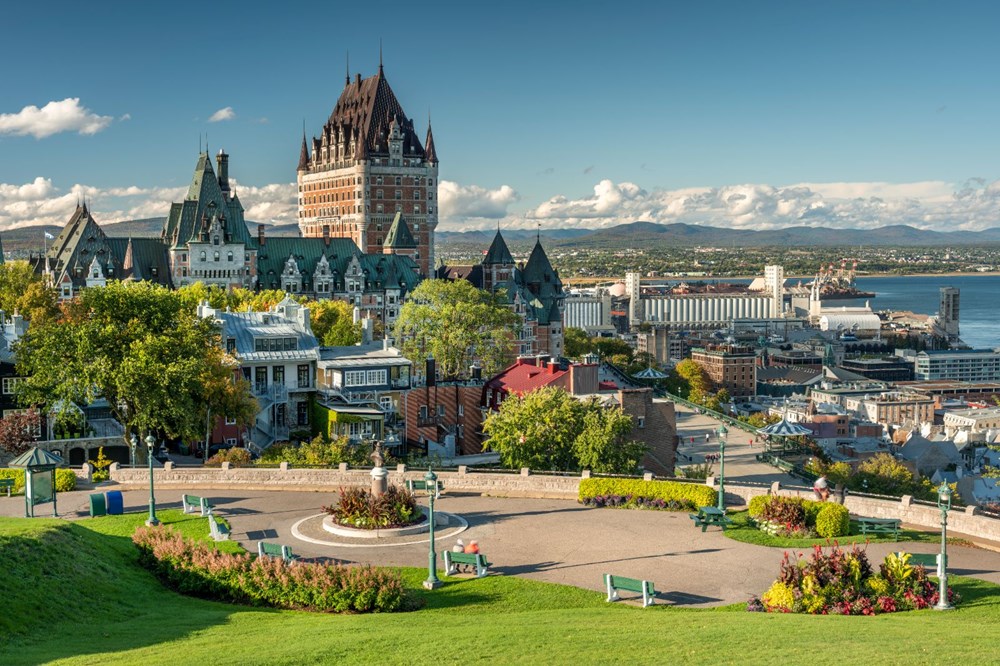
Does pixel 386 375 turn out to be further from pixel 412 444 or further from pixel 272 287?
pixel 272 287

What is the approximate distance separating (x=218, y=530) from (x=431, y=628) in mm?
12403

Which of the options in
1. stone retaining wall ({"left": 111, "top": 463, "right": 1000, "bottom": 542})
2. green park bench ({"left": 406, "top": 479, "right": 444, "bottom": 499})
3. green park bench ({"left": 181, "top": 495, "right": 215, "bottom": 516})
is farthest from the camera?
stone retaining wall ({"left": 111, "top": 463, "right": 1000, "bottom": 542})

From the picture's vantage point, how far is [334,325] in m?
85.1

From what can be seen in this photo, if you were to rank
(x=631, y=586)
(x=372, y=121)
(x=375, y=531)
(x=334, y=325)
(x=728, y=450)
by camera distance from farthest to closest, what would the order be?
(x=372, y=121) < (x=334, y=325) < (x=728, y=450) < (x=375, y=531) < (x=631, y=586)

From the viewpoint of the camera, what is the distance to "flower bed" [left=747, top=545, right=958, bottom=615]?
83.7 feet

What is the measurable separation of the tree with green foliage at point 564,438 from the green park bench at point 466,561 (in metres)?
16.5

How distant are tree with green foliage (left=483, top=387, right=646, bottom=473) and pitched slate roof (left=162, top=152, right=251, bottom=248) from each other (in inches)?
2733

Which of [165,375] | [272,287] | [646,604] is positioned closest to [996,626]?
[646,604]

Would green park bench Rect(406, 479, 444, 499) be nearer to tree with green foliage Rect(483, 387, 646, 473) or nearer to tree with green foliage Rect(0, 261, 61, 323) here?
tree with green foliage Rect(483, 387, 646, 473)

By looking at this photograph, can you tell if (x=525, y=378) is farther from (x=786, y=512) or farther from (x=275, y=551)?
(x=275, y=551)

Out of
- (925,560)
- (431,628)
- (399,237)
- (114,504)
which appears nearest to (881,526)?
(925,560)

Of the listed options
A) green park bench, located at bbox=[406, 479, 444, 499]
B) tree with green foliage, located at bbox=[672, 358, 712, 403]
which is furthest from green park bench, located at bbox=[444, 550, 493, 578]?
tree with green foliage, located at bbox=[672, 358, 712, 403]

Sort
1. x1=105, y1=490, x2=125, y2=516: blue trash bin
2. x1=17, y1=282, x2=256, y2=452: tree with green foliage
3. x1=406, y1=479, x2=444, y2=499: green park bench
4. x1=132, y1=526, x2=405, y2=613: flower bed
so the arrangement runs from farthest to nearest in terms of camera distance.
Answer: x1=17, y1=282, x2=256, y2=452: tree with green foliage → x1=406, y1=479, x2=444, y2=499: green park bench → x1=105, y1=490, x2=125, y2=516: blue trash bin → x1=132, y1=526, x2=405, y2=613: flower bed

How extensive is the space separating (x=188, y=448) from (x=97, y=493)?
52.1ft
